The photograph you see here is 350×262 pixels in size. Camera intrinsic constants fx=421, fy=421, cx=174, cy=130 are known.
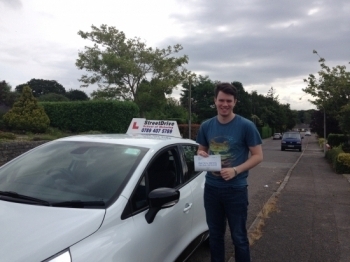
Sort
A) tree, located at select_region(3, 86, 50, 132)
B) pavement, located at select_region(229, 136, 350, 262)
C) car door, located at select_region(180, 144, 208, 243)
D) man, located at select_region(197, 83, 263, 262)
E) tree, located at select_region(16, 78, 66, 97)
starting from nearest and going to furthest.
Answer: man, located at select_region(197, 83, 263, 262) < car door, located at select_region(180, 144, 208, 243) < pavement, located at select_region(229, 136, 350, 262) < tree, located at select_region(3, 86, 50, 132) < tree, located at select_region(16, 78, 66, 97)

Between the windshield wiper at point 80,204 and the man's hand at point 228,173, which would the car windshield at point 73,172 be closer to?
the windshield wiper at point 80,204

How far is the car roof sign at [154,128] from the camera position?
5.04 metres

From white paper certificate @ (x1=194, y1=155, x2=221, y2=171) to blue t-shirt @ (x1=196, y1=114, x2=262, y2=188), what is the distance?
0.40 feet

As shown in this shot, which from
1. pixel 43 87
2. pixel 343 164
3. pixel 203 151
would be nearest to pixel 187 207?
pixel 203 151

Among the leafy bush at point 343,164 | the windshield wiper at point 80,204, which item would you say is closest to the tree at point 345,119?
the leafy bush at point 343,164

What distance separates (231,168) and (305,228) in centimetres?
345

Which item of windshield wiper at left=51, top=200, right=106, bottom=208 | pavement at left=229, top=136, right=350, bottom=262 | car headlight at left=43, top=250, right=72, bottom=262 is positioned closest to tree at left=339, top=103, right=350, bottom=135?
pavement at left=229, top=136, right=350, bottom=262

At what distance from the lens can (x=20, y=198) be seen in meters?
3.09

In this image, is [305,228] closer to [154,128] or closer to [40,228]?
[154,128]

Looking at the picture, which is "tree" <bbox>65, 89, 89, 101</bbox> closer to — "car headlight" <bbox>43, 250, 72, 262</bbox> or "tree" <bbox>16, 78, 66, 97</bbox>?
"tree" <bbox>16, 78, 66, 97</bbox>

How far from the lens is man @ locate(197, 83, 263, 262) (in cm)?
372

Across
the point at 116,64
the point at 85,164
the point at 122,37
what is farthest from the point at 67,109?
the point at 85,164

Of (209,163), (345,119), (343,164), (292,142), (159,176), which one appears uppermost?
(345,119)

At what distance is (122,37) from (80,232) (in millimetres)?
24475
